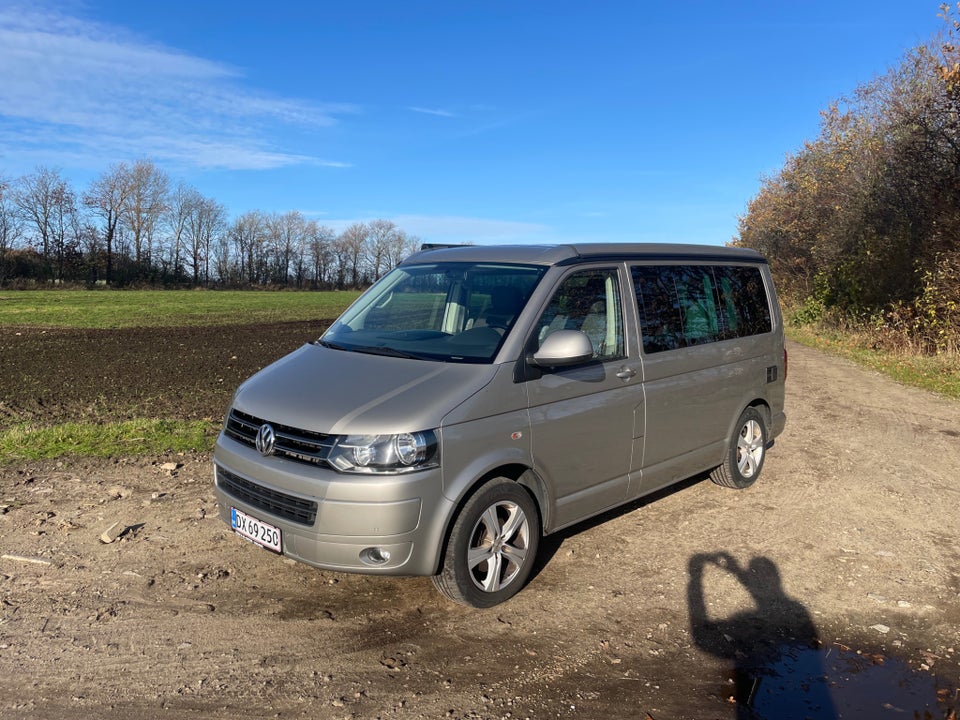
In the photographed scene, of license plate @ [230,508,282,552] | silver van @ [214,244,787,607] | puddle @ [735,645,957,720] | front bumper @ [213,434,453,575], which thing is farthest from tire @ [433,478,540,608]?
puddle @ [735,645,957,720]

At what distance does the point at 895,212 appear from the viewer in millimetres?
18484

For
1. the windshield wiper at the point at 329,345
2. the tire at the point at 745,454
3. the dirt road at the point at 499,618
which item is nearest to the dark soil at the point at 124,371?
the dirt road at the point at 499,618

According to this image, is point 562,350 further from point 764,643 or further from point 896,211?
point 896,211

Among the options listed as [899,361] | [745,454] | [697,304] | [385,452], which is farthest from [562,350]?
[899,361]

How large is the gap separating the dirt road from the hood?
3.77 feet

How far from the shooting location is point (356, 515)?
3.68 m

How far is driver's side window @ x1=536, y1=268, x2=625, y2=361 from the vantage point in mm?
4574

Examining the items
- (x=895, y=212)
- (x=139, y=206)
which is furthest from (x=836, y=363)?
(x=139, y=206)

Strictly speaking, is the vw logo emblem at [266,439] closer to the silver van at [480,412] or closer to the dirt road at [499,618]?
the silver van at [480,412]

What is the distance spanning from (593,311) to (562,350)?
74 centimetres

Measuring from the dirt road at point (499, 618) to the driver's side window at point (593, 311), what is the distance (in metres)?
1.50

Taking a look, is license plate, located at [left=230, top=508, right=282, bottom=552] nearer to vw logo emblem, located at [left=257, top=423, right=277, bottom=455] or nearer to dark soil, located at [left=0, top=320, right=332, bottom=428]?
vw logo emblem, located at [left=257, top=423, right=277, bottom=455]

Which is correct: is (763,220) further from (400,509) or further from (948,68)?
(400,509)

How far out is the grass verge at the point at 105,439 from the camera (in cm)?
695
